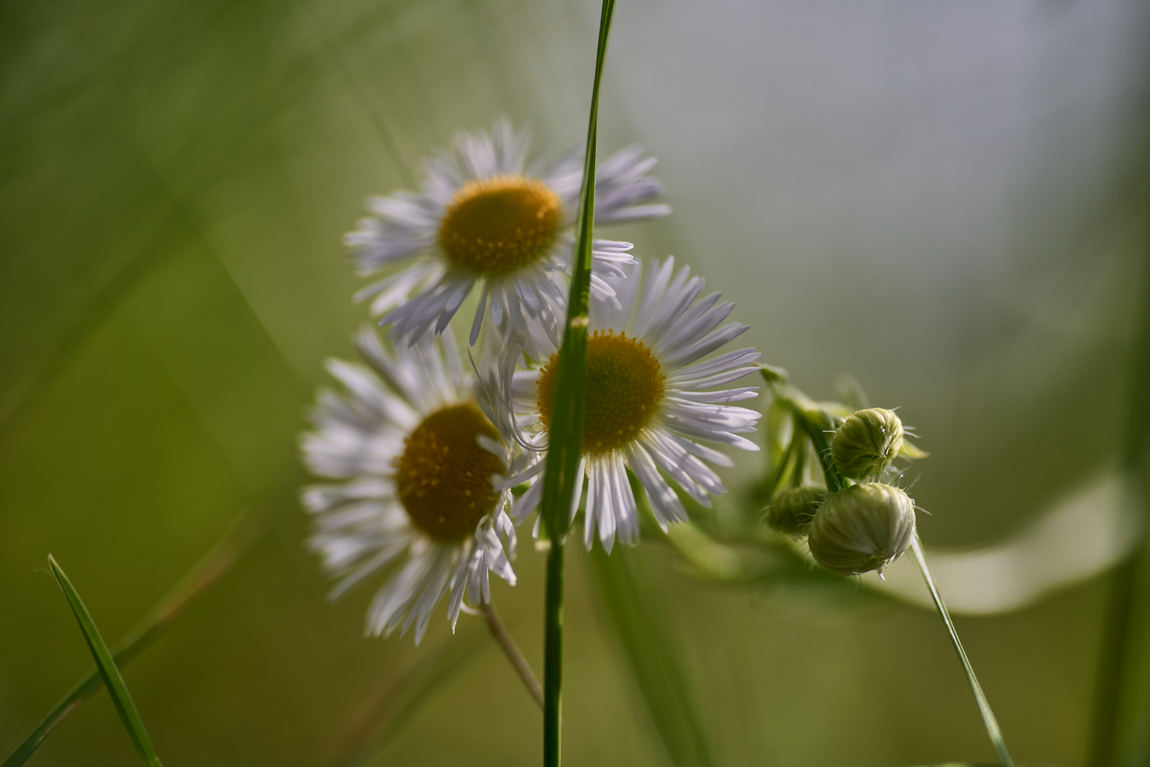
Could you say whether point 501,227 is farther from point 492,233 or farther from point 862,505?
point 862,505

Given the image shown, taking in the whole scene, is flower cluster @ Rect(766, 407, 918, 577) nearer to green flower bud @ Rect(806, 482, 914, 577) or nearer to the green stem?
green flower bud @ Rect(806, 482, 914, 577)

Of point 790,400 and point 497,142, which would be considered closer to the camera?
point 790,400

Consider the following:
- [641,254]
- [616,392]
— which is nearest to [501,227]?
[616,392]

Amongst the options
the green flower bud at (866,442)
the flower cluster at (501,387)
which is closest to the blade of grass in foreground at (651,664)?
the flower cluster at (501,387)

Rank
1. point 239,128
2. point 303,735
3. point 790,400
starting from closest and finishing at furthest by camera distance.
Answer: point 790,400 → point 239,128 → point 303,735

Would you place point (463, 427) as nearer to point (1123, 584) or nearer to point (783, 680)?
point (1123, 584)

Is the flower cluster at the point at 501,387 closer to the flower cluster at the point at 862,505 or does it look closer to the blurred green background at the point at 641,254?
the flower cluster at the point at 862,505

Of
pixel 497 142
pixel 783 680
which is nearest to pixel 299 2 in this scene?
pixel 497 142

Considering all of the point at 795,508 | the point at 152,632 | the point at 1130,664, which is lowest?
the point at 1130,664
